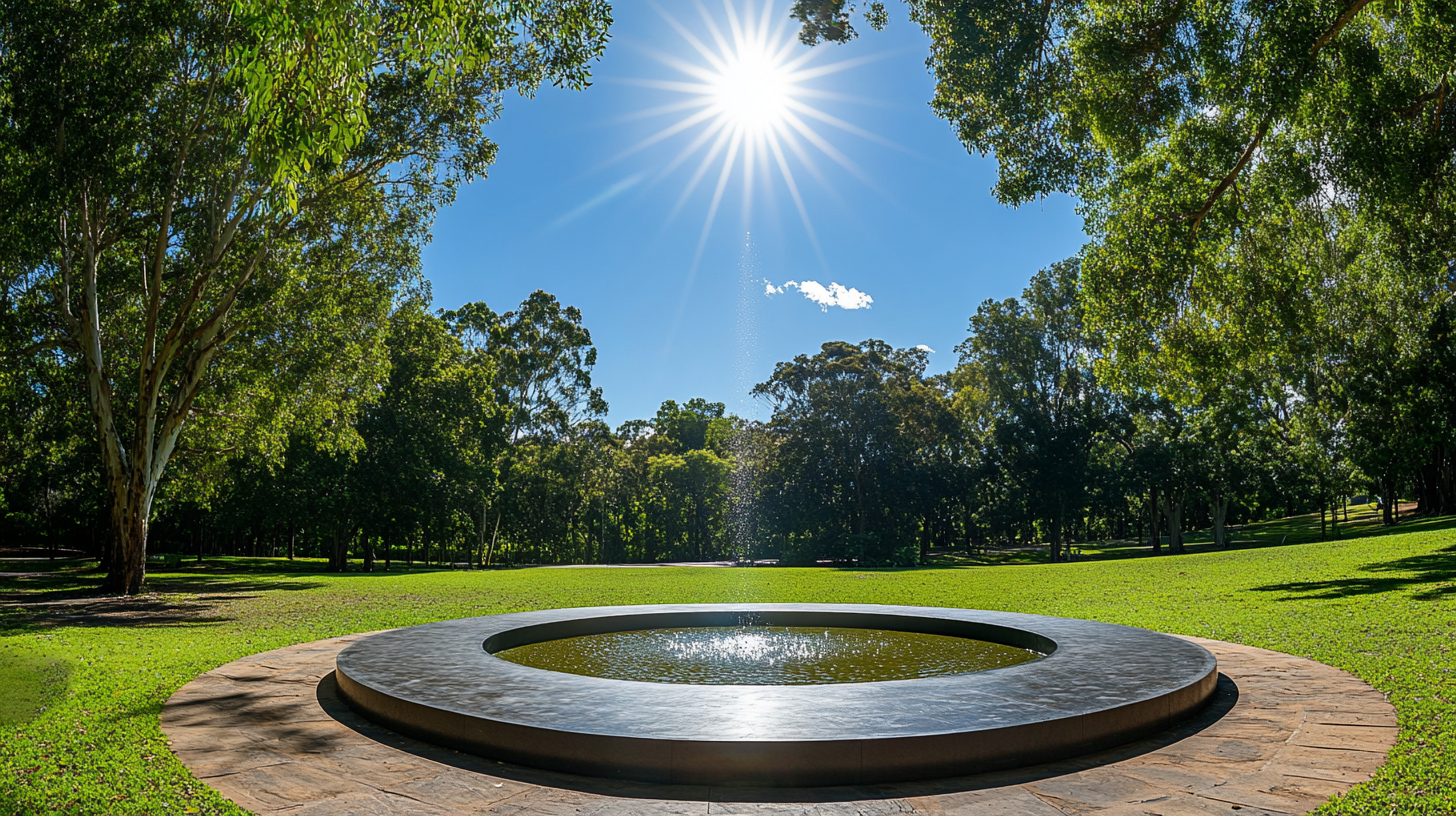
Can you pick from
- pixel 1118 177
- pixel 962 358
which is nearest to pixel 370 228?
pixel 1118 177

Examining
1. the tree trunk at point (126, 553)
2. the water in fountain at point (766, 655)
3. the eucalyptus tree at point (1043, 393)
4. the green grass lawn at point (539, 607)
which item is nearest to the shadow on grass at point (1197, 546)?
the eucalyptus tree at point (1043, 393)

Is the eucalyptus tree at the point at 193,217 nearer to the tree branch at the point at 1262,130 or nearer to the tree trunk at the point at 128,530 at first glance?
the tree trunk at the point at 128,530

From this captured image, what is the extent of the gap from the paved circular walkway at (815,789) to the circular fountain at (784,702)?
0.37 ft

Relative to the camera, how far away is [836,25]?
12.6 metres

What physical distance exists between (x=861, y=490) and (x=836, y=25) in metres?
35.6

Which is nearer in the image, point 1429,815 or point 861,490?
point 1429,815

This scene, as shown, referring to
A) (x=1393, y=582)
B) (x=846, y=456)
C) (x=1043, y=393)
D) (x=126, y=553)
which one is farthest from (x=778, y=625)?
(x=1043, y=393)

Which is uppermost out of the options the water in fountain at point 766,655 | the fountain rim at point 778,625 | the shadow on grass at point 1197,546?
the fountain rim at point 778,625

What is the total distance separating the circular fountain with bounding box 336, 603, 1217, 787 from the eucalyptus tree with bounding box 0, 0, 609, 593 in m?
6.26

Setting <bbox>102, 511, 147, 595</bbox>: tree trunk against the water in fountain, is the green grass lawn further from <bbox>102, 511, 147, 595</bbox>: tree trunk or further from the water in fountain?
the water in fountain

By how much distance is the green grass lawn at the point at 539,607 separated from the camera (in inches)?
187

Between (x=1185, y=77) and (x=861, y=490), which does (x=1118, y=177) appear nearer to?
(x=1185, y=77)

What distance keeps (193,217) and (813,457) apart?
112 ft

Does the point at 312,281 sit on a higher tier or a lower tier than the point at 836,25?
lower
